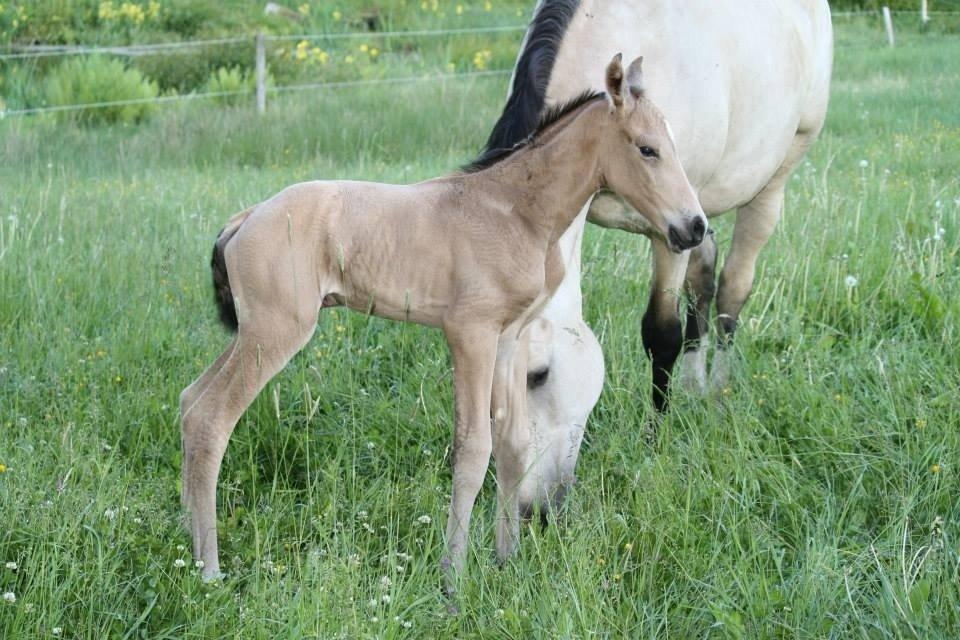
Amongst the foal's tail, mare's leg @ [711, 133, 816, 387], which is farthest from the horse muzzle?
mare's leg @ [711, 133, 816, 387]

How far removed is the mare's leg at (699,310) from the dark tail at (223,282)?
2563 millimetres

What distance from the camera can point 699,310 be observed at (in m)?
5.59

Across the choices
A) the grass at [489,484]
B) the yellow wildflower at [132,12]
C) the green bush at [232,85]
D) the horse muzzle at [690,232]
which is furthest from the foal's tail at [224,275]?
A: the yellow wildflower at [132,12]

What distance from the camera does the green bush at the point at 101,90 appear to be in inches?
480

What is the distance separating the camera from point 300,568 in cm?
292

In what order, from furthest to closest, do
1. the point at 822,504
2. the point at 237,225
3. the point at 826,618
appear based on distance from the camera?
the point at 822,504
the point at 237,225
the point at 826,618

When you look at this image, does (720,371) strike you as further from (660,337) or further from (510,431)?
(510,431)

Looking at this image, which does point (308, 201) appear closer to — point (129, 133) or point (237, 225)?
point (237, 225)

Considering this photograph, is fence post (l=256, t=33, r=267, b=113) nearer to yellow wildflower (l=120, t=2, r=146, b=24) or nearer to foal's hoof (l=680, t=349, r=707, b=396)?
yellow wildflower (l=120, t=2, r=146, b=24)

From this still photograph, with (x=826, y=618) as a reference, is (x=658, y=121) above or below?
above

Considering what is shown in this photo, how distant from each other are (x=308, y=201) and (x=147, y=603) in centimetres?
109

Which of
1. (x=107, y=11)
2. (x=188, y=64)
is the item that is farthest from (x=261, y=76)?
(x=107, y=11)

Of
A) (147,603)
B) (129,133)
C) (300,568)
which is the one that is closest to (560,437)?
(300,568)

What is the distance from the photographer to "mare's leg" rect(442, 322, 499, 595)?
118 inches
